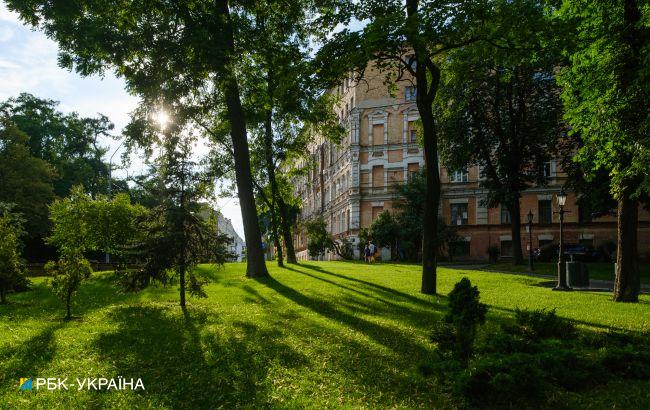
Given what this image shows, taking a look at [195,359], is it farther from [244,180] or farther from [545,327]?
[244,180]

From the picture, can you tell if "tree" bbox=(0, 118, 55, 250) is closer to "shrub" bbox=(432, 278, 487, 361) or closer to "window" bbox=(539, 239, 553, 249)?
"shrub" bbox=(432, 278, 487, 361)

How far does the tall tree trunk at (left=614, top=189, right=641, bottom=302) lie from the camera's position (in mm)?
14438

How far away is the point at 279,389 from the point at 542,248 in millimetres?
38058

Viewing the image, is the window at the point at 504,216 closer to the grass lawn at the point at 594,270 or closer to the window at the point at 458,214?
the window at the point at 458,214

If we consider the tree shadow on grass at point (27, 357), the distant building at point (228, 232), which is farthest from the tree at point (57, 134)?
the tree shadow on grass at point (27, 357)

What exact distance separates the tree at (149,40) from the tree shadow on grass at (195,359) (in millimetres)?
8951

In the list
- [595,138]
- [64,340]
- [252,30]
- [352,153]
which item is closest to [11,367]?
[64,340]

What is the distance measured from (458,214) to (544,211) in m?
7.66

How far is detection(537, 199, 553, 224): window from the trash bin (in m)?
26.3

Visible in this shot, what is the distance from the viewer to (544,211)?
43781mm

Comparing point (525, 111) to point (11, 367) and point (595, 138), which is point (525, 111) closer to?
point (595, 138)

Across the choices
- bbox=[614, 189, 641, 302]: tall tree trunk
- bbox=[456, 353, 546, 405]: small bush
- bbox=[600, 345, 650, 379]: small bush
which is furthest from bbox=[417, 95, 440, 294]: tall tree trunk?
bbox=[456, 353, 546, 405]: small bush

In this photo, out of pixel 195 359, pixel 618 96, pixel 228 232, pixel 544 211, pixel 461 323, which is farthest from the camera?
pixel 228 232

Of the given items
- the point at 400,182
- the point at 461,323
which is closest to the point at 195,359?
the point at 461,323
